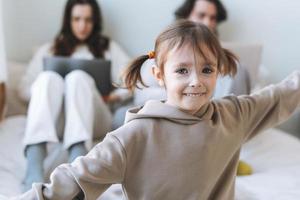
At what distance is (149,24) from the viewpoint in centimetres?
239

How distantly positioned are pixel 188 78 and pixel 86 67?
3.50ft

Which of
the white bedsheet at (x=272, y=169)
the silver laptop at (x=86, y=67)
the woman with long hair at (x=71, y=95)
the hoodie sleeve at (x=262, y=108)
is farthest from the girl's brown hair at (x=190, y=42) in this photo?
the silver laptop at (x=86, y=67)

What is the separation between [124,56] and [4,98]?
2.07ft

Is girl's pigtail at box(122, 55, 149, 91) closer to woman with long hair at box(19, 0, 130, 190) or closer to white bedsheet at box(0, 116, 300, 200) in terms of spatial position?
white bedsheet at box(0, 116, 300, 200)

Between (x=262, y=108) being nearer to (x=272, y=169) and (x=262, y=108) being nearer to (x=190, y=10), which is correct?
(x=272, y=169)

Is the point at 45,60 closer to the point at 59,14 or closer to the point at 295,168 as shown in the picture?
the point at 59,14

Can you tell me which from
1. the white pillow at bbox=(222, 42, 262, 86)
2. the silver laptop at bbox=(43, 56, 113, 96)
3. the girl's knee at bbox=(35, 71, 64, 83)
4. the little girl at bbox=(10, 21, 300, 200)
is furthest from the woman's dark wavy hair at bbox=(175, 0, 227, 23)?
the little girl at bbox=(10, 21, 300, 200)

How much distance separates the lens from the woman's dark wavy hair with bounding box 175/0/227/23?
7.29ft

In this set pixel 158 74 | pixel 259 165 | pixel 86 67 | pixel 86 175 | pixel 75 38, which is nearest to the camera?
pixel 86 175

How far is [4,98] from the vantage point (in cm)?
197

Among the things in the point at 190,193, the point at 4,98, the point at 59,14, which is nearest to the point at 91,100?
the point at 4,98

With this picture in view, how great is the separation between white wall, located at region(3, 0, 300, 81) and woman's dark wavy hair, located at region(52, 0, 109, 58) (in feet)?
0.46

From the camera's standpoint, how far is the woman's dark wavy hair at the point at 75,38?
7.12ft


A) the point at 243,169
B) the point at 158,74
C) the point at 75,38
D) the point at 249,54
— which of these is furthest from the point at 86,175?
the point at 75,38
